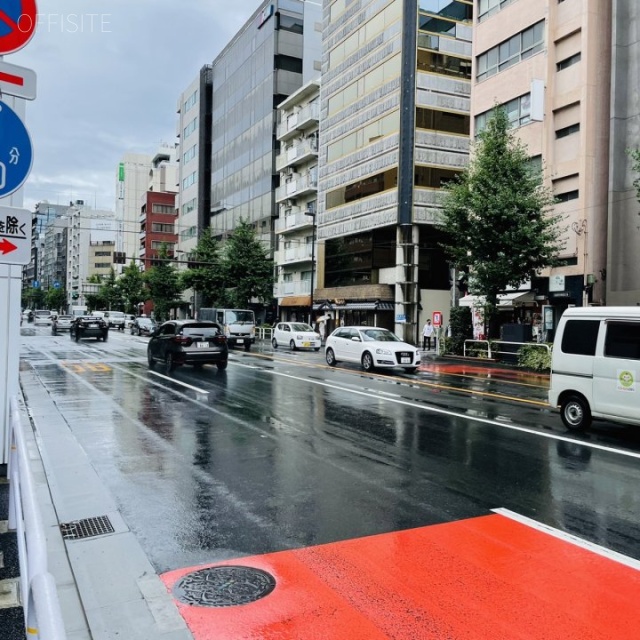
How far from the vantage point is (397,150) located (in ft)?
128

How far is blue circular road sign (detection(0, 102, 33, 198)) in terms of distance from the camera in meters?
4.32

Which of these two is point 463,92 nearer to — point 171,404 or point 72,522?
point 171,404

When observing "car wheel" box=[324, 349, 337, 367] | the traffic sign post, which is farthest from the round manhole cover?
"car wheel" box=[324, 349, 337, 367]

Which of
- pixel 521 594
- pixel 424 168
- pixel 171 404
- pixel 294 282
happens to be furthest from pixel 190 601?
pixel 294 282

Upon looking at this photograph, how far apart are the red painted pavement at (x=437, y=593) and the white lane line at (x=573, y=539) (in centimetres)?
8

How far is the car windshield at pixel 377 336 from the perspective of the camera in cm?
2092

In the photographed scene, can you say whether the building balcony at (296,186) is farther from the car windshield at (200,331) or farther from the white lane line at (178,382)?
the white lane line at (178,382)

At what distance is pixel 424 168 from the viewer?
39.2 m

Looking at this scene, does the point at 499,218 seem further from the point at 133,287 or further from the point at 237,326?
the point at 133,287

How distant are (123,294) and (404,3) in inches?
2658

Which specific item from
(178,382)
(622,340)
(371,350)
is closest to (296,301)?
(371,350)

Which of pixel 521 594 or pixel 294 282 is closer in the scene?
pixel 521 594

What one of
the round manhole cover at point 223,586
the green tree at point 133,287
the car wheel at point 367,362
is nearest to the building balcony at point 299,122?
the car wheel at point 367,362

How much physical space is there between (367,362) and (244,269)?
31.3m
